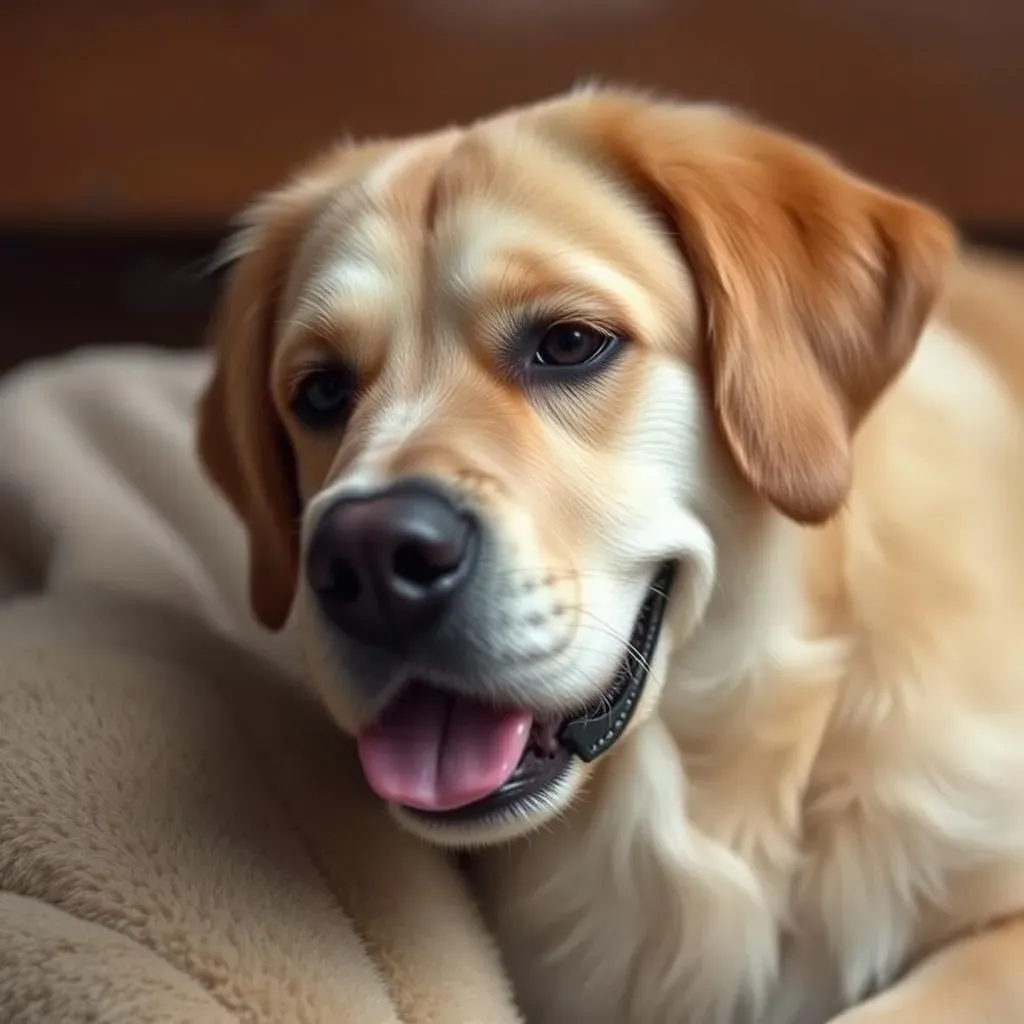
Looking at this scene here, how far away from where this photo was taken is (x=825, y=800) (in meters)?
1.11

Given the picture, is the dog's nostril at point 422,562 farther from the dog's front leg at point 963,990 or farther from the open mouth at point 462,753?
the dog's front leg at point 963,990

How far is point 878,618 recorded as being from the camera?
3.66ft

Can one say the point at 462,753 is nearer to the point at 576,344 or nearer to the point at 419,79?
the point at 576,344

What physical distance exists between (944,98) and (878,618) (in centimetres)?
122

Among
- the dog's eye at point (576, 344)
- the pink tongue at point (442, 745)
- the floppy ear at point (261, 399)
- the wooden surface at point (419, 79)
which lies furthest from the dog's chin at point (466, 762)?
the wooden surface at point (419, 79)

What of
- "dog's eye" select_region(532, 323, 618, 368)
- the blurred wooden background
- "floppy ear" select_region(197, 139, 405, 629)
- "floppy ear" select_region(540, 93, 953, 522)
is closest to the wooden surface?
the blurred wooden background

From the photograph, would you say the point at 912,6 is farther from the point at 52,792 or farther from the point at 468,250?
the point at 52,792

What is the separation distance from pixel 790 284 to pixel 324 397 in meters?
0.36

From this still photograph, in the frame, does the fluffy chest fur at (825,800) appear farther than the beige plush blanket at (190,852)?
Yes

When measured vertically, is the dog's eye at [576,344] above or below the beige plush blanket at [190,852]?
above

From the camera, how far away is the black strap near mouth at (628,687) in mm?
1008

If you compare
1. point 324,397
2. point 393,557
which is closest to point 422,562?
point 393,557

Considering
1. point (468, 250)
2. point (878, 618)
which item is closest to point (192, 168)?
point (468, 250)

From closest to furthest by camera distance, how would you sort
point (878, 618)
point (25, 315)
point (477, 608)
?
point (477, 608) → point (878, 618) → point (25, 315)
